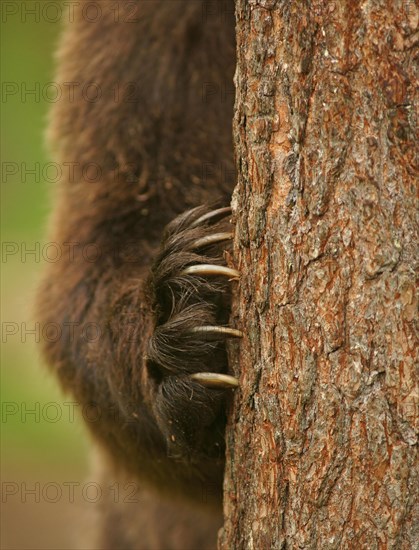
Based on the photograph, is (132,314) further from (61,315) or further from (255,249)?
(255,249)

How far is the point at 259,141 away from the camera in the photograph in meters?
2.02

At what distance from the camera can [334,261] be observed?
75.4 inches

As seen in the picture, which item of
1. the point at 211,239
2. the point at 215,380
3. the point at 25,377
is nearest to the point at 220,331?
the point at 215,380

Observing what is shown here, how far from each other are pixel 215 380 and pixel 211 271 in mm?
283

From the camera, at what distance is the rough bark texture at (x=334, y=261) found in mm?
1850

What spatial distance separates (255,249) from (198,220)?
463 millimetres

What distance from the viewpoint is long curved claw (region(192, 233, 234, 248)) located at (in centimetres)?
240

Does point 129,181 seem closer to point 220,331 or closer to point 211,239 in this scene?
point 211,239

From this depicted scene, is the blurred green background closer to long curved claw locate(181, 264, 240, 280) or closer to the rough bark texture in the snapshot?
long curved claw locate(181, 264, 240, 280)

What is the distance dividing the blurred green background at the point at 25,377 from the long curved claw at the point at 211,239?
5.48m

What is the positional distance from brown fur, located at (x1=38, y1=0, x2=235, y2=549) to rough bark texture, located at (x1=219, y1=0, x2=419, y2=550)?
33.4 inches

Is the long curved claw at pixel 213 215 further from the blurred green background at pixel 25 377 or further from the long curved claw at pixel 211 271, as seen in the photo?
the blurred green background at pixel 25 377

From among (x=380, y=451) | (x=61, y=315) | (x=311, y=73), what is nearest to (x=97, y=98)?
(x=61, y=315)

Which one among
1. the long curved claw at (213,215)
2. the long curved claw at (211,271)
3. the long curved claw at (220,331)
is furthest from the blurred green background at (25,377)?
the long curved claw at (220,331)
